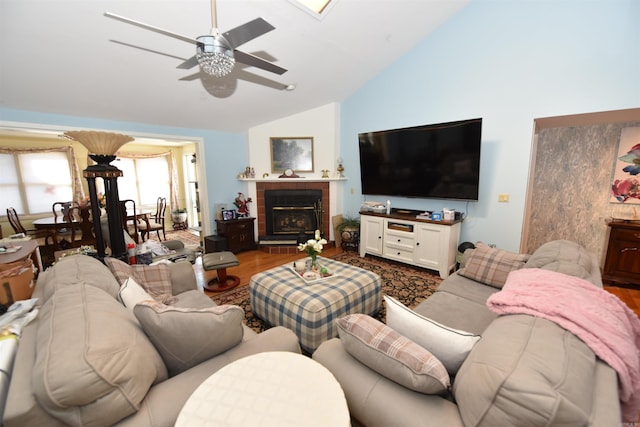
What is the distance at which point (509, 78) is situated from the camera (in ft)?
10.0

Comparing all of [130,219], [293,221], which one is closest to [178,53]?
[293,221]

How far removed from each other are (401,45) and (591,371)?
3917 mm

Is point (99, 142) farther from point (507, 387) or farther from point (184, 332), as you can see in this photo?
point (507, 387)

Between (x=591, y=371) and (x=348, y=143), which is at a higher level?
(x=348, y=143)

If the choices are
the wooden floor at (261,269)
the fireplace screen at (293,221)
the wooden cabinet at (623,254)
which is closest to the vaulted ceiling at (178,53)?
the fireplace screen at (293,221)

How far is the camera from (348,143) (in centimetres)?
474

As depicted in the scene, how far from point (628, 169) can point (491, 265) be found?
2776 millimetres

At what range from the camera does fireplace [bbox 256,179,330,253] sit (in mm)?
4898

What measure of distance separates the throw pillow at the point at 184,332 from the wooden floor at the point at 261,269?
6.55 ft

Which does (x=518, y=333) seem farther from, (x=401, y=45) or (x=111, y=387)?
(x=401, y=45)

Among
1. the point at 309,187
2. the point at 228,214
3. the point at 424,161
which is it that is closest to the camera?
the point at 424,161

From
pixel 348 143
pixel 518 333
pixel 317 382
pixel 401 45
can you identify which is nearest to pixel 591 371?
pixel 518 333

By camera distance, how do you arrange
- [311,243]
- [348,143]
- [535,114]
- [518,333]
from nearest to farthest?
[518,333] < [311,243] < [535,114] < [348,143]

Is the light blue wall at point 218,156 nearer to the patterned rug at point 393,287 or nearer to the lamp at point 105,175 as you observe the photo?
the lamp at point 105,175
